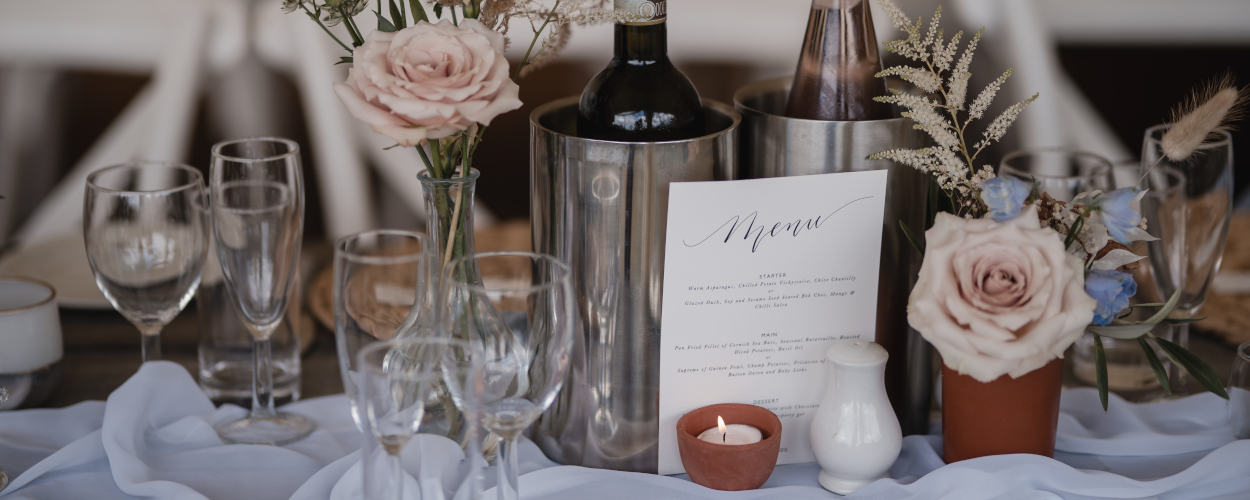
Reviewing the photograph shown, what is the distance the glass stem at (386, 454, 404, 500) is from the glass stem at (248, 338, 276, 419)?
23cm

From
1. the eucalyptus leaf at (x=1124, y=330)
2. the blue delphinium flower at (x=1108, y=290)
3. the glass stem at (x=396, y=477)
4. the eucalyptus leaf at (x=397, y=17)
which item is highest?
the eucalyptus leaf at (x=397, y=17)

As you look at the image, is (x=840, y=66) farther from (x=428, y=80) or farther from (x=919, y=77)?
(x=428, y=80)

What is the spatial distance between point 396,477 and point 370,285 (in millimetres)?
100

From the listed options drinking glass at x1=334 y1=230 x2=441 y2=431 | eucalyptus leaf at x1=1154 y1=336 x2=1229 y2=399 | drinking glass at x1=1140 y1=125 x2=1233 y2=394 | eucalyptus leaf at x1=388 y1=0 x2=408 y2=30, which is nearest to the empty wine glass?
drinking glass at x1=334 y1=230 x2=441 y2=431

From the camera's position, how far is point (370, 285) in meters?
0.50

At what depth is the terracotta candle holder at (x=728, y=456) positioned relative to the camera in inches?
22.0

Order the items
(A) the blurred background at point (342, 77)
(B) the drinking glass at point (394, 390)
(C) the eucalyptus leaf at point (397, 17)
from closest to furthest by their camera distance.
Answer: (B) the drinking glass at point (394, 390) < (C) the eucalyptus leaf at point (397, 17) < (A) the blurred background at point (342, 77)

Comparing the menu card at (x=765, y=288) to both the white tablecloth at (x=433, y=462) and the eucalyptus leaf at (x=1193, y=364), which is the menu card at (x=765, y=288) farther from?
the eucalyptus leaf at (x=1193, y=364)

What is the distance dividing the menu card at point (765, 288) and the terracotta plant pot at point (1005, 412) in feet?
0.24

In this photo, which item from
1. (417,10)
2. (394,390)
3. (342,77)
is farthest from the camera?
(342,77)

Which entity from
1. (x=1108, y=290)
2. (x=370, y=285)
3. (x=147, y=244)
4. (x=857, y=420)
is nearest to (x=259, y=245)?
(x=147, y=244)

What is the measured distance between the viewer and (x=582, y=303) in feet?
1.95

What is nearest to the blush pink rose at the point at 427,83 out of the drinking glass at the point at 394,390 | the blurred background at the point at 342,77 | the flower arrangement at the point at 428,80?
the flower arrangement at the point at 428,80

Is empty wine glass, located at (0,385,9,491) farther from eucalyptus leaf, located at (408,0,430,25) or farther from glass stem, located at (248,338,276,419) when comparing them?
eucalyptus leaf, located at (408,0,430,25)
